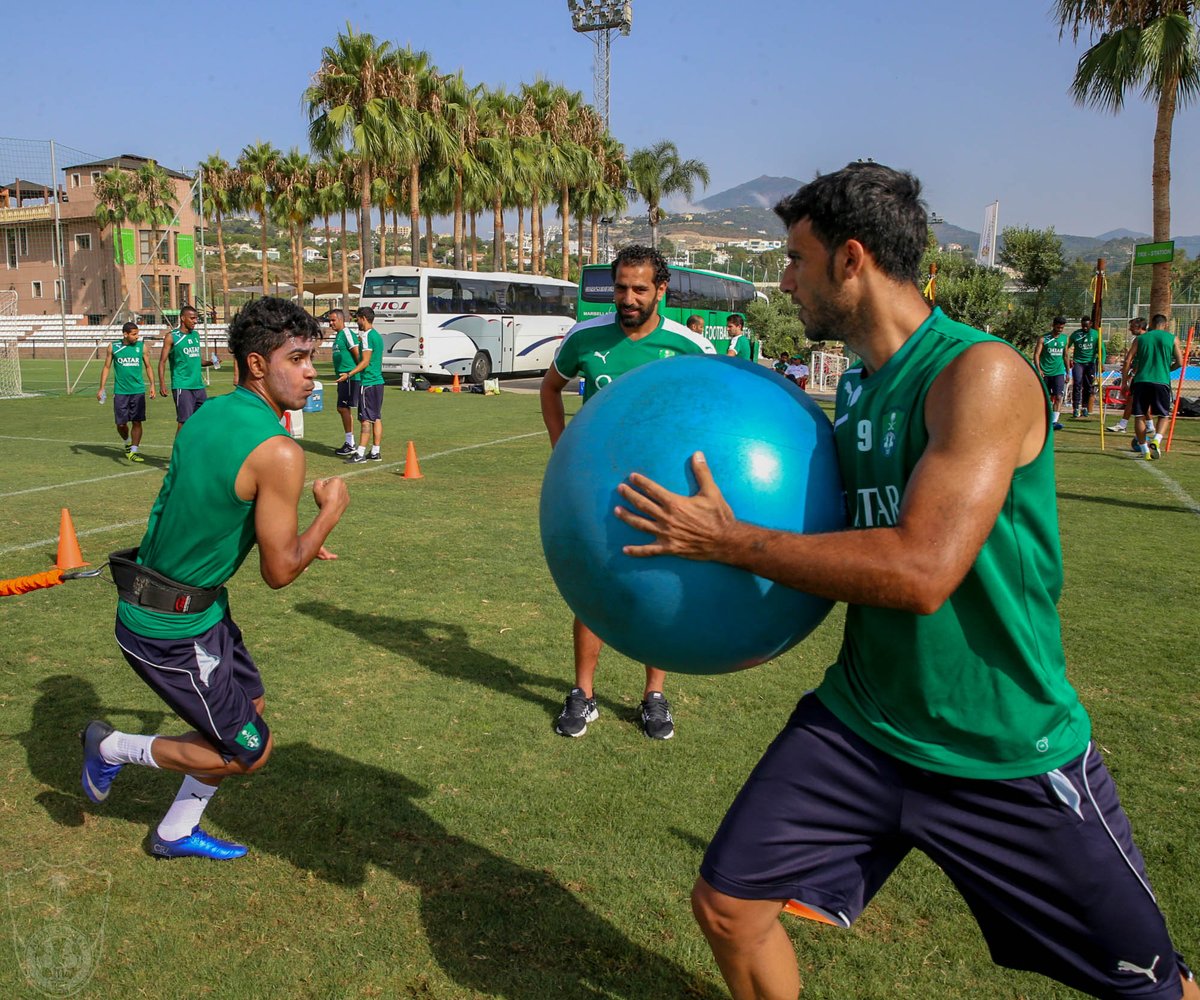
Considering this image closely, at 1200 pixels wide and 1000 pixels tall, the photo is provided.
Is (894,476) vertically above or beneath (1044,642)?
above

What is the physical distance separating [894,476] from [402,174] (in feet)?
149

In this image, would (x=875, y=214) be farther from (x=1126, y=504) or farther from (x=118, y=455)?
(x=118, y=455)

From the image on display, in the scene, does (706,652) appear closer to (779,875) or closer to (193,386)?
(779,875)

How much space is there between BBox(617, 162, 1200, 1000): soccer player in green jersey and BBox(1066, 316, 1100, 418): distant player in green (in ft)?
68.0

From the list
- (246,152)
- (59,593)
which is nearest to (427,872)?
(59,593)

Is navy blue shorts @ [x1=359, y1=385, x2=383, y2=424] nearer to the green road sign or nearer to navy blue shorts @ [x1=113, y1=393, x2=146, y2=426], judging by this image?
navy blue shorts @ [x1=113, y1=393, x2=146, y2=426]

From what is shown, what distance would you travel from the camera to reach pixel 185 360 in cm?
1434

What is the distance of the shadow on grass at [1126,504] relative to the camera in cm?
1105

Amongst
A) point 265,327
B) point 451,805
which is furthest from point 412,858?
point 265,327

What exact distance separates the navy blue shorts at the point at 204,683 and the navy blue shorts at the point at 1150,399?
51.2 feet

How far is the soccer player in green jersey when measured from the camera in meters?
1.91

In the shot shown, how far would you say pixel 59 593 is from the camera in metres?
7.13

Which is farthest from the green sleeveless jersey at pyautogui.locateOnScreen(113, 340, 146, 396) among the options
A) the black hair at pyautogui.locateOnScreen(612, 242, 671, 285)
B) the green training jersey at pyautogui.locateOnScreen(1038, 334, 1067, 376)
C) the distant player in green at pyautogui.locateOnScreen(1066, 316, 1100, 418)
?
the distant player in green at pyautogui.locateOnScreen(1066, 316, 1100, 418)

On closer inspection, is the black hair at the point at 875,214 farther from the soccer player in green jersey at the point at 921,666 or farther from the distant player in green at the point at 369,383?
the distant player in green at the point at 369,383
